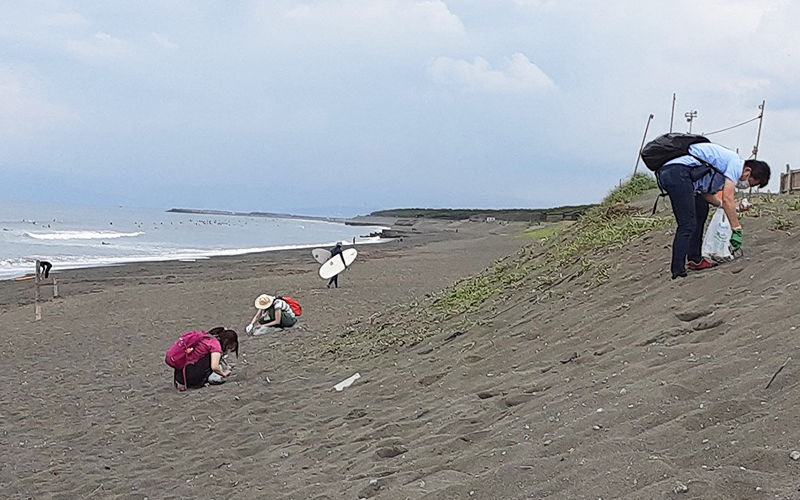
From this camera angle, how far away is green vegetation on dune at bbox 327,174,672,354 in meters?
8.23

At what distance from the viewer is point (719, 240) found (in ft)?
21.7

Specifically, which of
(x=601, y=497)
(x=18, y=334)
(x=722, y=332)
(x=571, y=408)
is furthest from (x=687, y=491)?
(x=18, y=334)

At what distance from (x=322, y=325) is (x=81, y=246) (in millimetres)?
37351

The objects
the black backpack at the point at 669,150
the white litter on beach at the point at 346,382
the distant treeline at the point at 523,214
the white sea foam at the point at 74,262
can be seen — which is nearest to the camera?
the black backpack at the point at 669,150

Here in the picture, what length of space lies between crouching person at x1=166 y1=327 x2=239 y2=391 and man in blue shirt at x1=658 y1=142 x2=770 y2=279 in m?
5.08

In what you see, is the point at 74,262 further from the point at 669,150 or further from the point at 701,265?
the point at 701,265

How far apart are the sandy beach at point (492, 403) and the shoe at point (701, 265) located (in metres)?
0.22

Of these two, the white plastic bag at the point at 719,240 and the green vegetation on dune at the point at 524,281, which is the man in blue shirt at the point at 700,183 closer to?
the white plastic bag at the point at 719,240

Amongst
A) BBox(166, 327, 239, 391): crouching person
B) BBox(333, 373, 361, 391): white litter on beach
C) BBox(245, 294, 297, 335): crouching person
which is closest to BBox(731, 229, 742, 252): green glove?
BBox(333, 373, 361, 391): white litter on beach

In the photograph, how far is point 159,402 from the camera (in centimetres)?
819

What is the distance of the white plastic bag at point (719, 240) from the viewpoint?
6.59m

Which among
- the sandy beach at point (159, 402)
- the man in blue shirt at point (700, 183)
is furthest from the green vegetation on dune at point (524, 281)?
the man in blue shirt at point (700, 183)

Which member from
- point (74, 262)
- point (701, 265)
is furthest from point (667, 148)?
point (74, 262)

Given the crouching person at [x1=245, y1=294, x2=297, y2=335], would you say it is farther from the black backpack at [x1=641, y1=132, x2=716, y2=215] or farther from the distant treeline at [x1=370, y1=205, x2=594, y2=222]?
the distant treeline at [x1=370, y1=205, x2=594, y2=222]
